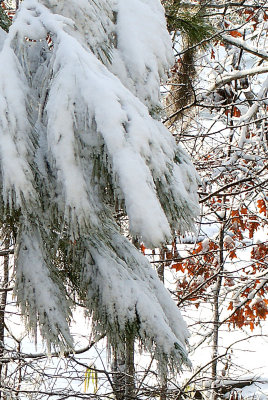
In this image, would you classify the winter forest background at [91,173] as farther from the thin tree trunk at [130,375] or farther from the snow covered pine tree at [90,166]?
the thin tree trunk at [130,375]

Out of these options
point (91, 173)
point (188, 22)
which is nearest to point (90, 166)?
point (91, 173)

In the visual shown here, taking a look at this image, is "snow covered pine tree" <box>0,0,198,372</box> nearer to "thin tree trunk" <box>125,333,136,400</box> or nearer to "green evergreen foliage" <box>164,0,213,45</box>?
"thin tree trunk" <box>125,333,136,400</box>

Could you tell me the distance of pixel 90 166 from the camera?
1260 mm

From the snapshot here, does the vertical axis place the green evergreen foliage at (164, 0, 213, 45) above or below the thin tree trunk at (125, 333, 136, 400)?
above

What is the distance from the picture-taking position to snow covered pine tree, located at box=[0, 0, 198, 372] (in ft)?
3.97

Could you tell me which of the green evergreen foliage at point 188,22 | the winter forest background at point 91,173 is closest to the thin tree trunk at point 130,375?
the winter forest background at point 91,173

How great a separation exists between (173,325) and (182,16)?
2522 millimetres

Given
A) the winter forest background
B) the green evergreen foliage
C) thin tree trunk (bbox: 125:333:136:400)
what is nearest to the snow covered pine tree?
the winter forest background

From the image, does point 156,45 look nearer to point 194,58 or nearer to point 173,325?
point 173,325

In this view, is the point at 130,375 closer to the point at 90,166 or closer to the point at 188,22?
the point at 90,166

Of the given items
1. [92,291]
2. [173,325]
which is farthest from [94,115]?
[173,325]

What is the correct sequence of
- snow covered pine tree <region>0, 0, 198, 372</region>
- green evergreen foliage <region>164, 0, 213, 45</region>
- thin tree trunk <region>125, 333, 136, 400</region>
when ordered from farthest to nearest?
green evergreen foliage <region>164, 0, 213, 45</region>, thin tree trunk <region>125, 333, 136, 400</region>, snow covered pine tree <region>0, 0, 198, 372</region>

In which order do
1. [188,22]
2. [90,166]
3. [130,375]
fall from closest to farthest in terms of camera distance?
[90,166], [130,375], [188,22]

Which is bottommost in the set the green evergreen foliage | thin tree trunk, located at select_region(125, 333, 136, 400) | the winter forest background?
thin tree trunk, located at select_region(125, 333, 136, 400)
